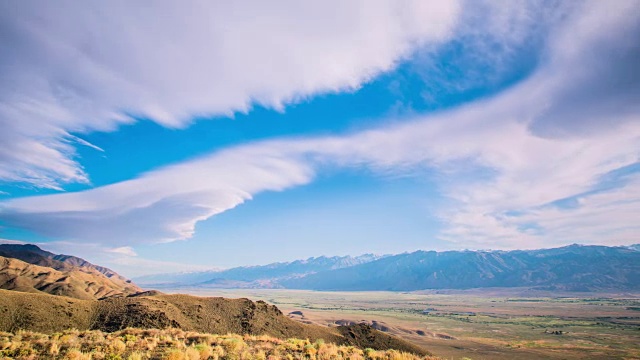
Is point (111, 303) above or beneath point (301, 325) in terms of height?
above

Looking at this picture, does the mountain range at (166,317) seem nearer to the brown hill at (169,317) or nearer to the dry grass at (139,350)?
the brown hill at (169,317)

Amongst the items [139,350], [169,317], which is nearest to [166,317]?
[169,317]

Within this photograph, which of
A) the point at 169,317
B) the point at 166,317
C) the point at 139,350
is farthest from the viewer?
the point at 169,317

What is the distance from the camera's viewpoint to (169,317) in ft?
121

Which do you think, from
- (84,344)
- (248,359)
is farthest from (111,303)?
(248,359)

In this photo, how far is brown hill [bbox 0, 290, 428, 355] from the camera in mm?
34250

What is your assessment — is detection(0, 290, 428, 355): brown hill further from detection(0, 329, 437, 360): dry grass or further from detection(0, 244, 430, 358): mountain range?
detection(0, 329, 437, 360): dry grass

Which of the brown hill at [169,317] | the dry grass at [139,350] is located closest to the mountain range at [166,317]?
the brown hill at [169,317]

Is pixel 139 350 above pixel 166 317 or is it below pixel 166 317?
above

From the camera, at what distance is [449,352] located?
6128 cm

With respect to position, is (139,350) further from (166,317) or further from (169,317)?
(169,317)

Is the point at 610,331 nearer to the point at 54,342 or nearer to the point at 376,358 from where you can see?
the point at 376,358

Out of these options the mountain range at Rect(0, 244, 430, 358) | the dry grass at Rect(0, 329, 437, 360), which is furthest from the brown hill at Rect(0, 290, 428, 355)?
the dry grass at Rect(0, 329, 437, 360)

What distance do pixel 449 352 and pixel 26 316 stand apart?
198ft
